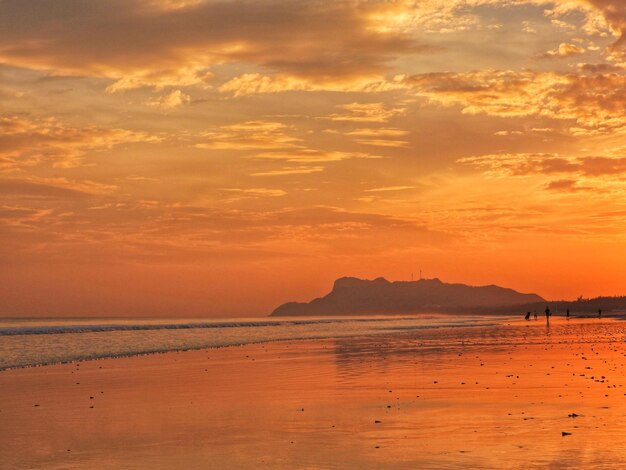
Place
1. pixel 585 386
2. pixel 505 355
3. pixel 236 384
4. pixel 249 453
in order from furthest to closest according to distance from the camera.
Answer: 1. pixel 505 355
2. pixel 236 384
3. pixel 585 386
4. pixel 249 453

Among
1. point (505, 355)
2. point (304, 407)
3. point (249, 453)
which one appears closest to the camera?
point (249, 453)

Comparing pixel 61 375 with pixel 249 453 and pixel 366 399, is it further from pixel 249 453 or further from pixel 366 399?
pixel 249 453

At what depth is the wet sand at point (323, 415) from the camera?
52.1ft

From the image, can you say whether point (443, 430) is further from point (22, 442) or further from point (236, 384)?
point (236, 384)

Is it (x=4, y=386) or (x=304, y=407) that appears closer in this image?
(x=304, y=407)

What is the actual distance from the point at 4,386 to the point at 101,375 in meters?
5.25

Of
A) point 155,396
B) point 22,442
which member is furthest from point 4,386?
point 22,442

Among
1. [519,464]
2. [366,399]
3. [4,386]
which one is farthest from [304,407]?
[4,386]

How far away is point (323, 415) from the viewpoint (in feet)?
70.6

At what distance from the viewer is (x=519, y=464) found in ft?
48.0

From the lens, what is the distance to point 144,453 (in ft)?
55.0

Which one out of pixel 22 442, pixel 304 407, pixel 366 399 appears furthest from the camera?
pixel 366 399

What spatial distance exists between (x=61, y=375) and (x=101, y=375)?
191 cm

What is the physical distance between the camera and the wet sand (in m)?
15.9
